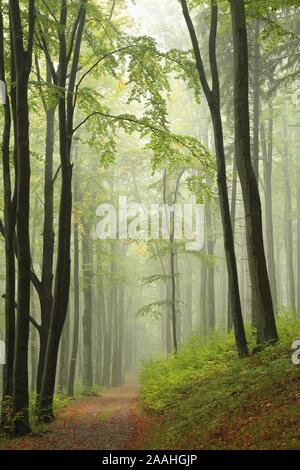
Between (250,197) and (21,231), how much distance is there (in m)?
4.83

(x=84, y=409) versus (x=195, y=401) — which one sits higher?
(x=195, y=401)

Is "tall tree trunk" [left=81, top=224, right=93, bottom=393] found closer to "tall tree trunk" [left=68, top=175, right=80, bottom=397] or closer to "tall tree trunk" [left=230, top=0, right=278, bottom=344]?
"tall tree trunk" [left=68, top=175, right=80, bottom=397]

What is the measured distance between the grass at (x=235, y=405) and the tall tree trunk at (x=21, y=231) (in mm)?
2573

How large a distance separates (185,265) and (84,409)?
25592mm

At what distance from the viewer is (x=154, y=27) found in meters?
26.7

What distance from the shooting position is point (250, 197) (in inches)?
402

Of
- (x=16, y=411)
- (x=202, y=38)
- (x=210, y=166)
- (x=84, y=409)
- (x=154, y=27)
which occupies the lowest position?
(x=84, y=409)

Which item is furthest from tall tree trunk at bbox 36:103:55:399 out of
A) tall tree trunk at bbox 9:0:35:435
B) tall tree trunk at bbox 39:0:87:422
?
tall tree trunk at bbox 9:0:35:435

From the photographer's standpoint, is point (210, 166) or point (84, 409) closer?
point (210, 166)

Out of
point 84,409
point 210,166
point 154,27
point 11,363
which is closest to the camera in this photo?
point 11,363

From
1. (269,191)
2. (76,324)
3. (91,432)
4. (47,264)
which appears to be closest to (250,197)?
(47,264)

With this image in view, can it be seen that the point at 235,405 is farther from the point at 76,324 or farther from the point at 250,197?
the point at 76,324

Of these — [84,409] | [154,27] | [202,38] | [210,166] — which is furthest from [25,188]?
[154,27]
